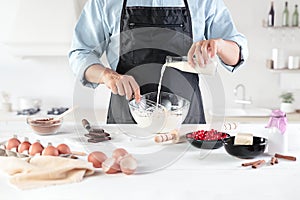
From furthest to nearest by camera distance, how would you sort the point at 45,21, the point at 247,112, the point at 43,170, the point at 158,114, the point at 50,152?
1. the point at 247,112
2. the point at 45,21
3. the point at 158,114
4. the point at 50,152
5. the point at 43,170

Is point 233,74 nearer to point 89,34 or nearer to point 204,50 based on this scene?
point 89,34

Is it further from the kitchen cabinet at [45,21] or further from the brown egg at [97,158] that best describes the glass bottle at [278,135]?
the kitchen cabinet at [45,21]

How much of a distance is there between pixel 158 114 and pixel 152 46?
52 centimetres

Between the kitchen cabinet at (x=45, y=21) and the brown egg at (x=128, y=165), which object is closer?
the brown egg at (x=128, y=165)

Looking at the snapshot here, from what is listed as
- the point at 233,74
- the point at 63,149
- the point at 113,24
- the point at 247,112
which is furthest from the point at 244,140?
the point at 233,74

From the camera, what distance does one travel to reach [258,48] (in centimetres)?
384

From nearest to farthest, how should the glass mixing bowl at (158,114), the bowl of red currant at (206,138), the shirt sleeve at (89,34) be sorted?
1. the bowl of red currant at (206,138)
2. the glass mixing bowl at (158,114)
3. the shirt sleeve at (89,34)

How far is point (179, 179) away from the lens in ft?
4.38

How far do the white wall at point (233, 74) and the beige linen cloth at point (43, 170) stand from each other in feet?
8.09

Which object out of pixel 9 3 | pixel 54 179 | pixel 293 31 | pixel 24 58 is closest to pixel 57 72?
pixel 24 58

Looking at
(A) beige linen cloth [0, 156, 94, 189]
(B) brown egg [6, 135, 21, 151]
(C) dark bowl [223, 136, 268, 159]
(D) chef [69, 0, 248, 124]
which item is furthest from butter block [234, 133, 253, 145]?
(B) brown egg [6, 135, 21, 151]

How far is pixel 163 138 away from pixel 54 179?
445 millimetres

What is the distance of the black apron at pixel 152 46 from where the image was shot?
211cm

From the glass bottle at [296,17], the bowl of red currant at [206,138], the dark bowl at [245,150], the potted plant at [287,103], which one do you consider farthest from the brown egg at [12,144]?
the glass bottle at [296,17]
